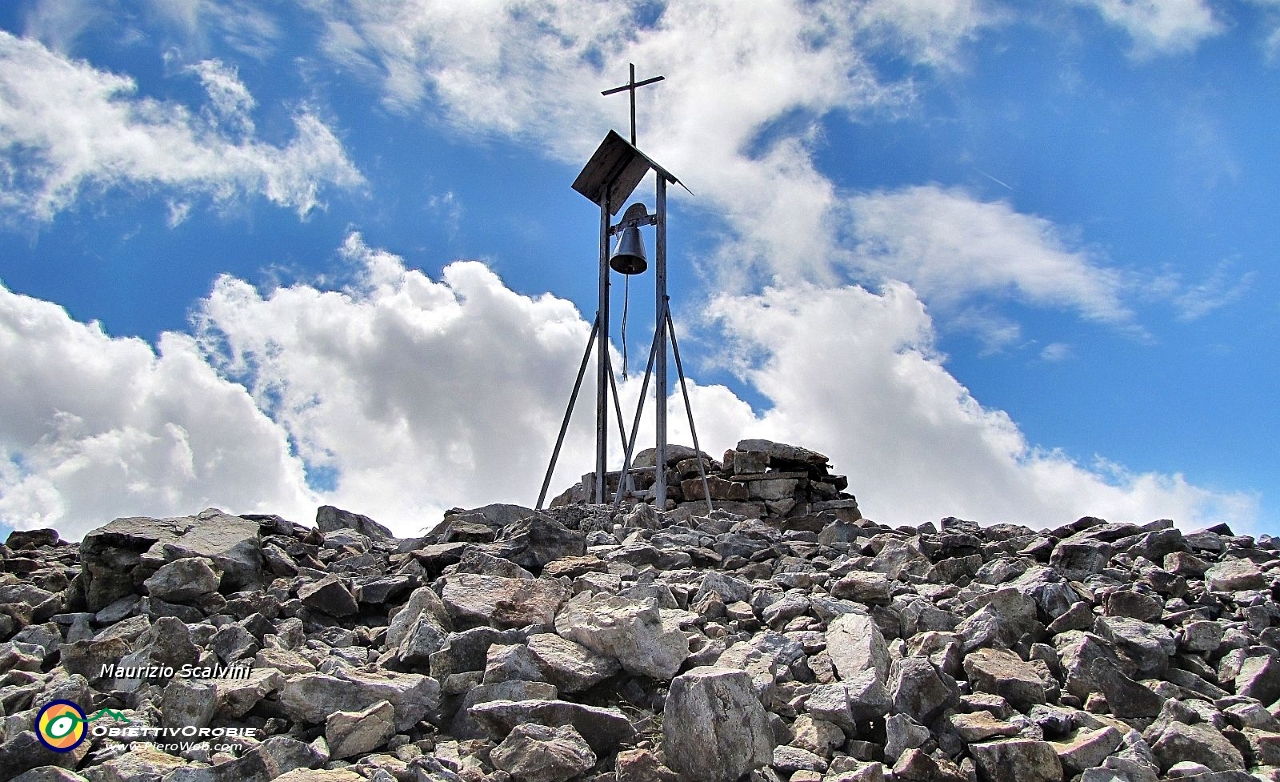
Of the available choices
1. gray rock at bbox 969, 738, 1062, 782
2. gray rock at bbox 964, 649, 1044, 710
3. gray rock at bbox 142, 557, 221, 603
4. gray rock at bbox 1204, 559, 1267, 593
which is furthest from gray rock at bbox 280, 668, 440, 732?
gray rock at bbox 1204, 559, 1267, 593

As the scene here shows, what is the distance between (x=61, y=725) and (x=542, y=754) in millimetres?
2316

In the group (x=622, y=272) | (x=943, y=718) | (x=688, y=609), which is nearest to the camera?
(x=943, y=718)

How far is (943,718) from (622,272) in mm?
8961

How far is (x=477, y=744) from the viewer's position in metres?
3.99

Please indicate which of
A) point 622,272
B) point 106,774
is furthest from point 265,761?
point 622,272

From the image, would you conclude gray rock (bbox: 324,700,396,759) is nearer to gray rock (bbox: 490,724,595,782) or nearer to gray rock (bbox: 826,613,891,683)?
gray rock (bbox: 490,724,595,782)

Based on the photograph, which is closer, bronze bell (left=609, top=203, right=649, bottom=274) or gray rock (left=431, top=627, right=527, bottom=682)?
gray rock (left=431, top=627, right=527, bottom=682)

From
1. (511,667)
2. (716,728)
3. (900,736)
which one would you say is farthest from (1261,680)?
(511,667)

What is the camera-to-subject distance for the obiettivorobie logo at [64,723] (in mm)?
3969

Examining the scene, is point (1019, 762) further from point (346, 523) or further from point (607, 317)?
point (607, 317)

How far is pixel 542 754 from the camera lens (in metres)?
3.71

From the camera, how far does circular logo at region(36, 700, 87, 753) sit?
396 centimetres

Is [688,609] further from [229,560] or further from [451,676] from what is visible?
[229,560]

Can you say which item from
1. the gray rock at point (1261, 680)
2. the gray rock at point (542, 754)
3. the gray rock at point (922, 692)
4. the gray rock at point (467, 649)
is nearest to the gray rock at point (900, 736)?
the gray rock at point (922, 692)
